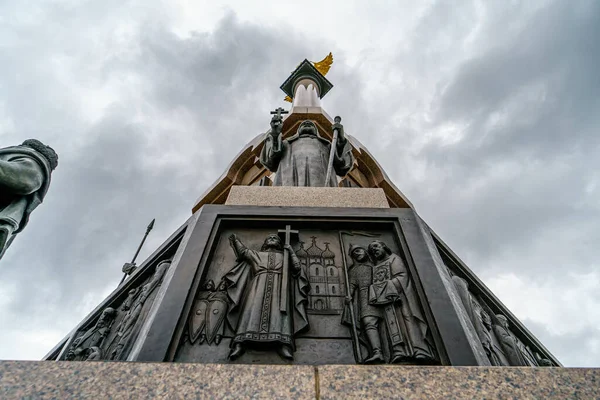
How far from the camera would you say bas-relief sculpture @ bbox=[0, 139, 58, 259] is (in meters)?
2.71

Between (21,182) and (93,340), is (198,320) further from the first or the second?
(93,340)

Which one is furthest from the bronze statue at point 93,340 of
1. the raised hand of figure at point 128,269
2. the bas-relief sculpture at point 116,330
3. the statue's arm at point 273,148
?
the statue's arm at point 273,148

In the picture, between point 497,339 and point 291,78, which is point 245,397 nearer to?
point 497,339

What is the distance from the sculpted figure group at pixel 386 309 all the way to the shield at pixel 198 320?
49.8 inches

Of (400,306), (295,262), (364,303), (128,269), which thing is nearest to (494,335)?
(400,306)

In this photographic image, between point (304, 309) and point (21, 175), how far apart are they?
2.63 metres

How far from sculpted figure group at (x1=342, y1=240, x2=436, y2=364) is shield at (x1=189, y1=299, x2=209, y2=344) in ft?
4.15

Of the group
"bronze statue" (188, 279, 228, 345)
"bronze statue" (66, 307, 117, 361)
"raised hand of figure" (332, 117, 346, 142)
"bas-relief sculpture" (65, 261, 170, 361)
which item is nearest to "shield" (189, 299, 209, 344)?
"bronze statue" (188, 279, 228, 345)

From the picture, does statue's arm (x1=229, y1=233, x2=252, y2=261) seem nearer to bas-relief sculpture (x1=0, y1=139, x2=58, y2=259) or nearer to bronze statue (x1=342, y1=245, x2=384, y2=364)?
bronze statue (x1=342, y1=245, x2=384, y2=364)

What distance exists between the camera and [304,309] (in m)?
3.30

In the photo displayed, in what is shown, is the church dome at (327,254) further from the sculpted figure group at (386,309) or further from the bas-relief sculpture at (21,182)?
the bas-relief sculpture at (21,182)

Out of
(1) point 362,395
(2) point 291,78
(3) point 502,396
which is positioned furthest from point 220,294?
(2) point 291,78

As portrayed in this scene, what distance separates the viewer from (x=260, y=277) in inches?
136

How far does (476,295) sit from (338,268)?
9.95 ft
